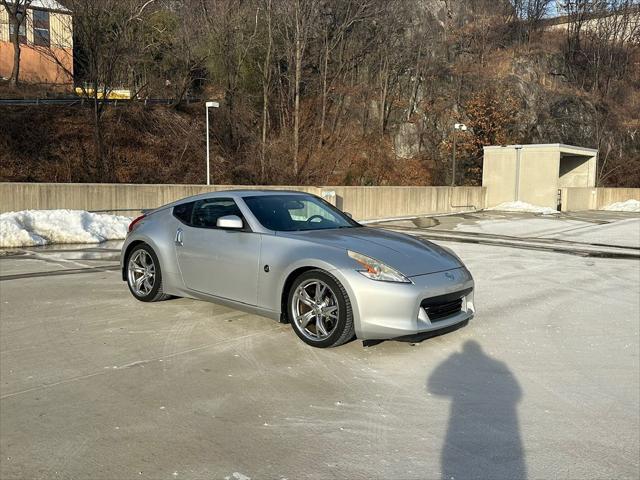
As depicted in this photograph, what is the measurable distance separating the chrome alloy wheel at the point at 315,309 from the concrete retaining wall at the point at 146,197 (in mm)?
12704

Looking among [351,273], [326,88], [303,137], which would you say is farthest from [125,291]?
[326,88]

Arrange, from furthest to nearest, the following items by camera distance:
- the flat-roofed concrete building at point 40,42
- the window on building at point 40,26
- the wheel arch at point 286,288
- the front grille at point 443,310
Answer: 1. the window on building at point 40,26
2. the flat-roofed concrete building at point 40,42
3. the wheel arch at point 286,288
4. the front grille at point 443,310

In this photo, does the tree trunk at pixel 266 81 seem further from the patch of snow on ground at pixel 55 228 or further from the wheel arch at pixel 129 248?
the wheel arch at pixel 129 248

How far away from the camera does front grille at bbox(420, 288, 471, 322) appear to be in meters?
4.82

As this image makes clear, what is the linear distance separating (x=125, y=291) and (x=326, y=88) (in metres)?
37.7

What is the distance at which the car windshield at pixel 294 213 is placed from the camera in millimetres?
5741

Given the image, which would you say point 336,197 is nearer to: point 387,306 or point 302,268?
point 302,268

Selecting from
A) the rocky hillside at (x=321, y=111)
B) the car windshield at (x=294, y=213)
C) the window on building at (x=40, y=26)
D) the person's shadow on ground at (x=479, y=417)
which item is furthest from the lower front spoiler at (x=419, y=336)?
the window on building at (x=40, y=26)

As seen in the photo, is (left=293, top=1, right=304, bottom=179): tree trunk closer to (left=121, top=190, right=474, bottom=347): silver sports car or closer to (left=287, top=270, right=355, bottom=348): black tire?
(left=121, top=190, right=474, bottom=347): silver sports car

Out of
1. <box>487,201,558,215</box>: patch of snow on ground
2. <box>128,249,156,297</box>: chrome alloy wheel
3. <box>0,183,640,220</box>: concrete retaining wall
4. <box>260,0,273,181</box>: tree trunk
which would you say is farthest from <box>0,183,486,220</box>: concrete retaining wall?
<box>260,0,273,181</box>: tree trunk

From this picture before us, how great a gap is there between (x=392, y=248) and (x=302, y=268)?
34.2 inches

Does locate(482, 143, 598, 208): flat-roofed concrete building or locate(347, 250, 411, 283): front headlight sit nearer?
locate(347, 250, 411, 283): front headlight

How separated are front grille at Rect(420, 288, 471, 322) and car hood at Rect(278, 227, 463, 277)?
25 cm

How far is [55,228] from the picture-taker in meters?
13.2
